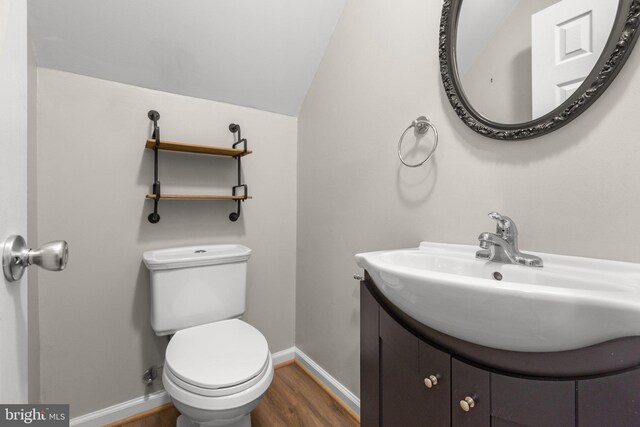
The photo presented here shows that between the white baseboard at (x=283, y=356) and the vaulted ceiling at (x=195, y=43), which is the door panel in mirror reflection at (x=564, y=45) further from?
the white baseboard at (x=283, y=356)

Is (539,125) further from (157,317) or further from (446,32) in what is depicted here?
(157,317)

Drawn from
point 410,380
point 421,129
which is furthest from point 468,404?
point 421,129

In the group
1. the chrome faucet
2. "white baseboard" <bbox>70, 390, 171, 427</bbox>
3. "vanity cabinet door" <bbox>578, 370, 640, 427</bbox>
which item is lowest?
"white baseboard" <bbox>70, 390, 171, 427</bbox>

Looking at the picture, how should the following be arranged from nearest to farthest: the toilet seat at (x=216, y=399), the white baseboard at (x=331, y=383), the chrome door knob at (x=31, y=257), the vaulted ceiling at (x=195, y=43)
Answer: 1. the chrome door knob at (x=31, y=257)
2. the toilet seat at (x=216, y=399)
3. the vaulted ceiling at (x=195, y=43)
4. the white baseboard at (x=331, y=383)

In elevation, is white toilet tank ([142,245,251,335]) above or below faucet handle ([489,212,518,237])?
below

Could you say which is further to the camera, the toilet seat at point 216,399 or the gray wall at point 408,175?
the toilet seat at point 216,399

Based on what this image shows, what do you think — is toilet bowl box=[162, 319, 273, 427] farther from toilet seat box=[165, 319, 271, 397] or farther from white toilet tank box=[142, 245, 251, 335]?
white toilet tank box=[142, 245, 251, 335]

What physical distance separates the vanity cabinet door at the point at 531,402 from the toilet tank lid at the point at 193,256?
3.96 ft

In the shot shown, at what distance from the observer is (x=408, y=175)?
1.16 meters

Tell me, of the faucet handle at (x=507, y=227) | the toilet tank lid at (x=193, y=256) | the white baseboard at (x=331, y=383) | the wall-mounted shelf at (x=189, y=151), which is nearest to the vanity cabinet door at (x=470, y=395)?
the faucet handle at (x=507, y=227)

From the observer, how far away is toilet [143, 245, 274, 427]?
974mm

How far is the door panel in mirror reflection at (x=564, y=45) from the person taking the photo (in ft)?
2.32

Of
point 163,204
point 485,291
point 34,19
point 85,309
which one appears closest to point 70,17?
point 34,19

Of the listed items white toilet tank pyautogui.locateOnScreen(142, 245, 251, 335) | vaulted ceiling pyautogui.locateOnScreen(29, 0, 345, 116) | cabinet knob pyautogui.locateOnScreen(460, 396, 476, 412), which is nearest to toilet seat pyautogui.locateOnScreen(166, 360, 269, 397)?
white toilet tank pyautogui.locateOnScreen(142, 245, 251, 335)
